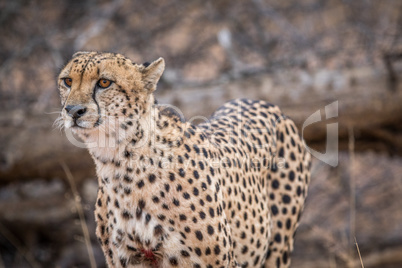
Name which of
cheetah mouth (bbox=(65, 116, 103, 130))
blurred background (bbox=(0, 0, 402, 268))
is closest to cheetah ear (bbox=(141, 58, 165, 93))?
cheetah mouth (bbox=(65, 116, 103, 130))

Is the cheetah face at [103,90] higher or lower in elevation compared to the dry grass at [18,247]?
higher

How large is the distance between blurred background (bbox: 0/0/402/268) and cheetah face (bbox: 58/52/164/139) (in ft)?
3.56

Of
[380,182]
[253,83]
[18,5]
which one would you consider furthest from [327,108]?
[18,5]

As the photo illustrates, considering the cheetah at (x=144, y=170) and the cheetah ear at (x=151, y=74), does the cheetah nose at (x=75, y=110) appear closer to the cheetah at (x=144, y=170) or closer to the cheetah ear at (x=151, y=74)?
the cheetah at (x=144, y=170)

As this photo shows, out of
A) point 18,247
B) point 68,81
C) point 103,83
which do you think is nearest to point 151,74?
point 103,83

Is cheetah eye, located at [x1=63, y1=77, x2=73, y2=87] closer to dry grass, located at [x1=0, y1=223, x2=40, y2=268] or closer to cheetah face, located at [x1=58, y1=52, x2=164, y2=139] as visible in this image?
cheetah face, located at [x1=58, y1=52, x2=164, y2=139]

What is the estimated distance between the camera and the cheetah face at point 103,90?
8.03 ft

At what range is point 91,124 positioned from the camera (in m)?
2.45

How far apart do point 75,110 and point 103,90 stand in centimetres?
18

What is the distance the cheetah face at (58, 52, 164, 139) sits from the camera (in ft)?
8.03

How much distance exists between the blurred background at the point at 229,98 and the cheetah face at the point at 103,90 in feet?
3.56

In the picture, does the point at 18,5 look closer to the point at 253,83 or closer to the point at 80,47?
the point at 80,47

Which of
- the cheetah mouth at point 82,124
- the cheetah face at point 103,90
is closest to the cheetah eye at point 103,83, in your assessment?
the cheetah face at point 103,90

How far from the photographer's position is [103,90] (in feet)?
8.27
